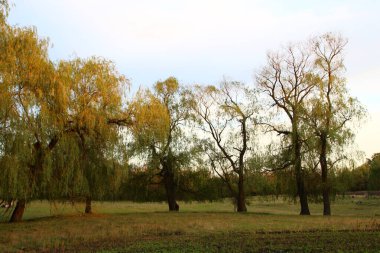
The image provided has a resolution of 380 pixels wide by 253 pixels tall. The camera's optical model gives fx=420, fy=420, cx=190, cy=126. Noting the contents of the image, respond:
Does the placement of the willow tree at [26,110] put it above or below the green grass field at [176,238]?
above

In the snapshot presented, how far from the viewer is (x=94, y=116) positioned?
22.4m

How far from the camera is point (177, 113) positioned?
119ft

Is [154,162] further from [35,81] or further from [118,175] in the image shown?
[35,81]

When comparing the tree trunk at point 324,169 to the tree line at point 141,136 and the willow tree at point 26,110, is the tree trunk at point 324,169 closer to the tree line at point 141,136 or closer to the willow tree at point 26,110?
the tree line at point 141,136

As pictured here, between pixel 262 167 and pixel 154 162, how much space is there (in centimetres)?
871

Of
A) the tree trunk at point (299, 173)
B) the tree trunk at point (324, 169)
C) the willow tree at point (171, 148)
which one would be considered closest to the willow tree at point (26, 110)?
the willow tree at point (171, 148)

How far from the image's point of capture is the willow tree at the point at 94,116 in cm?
2220

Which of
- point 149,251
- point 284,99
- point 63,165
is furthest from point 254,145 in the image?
point 149,251

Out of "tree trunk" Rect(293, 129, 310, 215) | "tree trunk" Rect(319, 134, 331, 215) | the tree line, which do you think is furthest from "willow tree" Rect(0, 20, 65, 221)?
"tree trunk" Rect(319, 134, 331, 215)

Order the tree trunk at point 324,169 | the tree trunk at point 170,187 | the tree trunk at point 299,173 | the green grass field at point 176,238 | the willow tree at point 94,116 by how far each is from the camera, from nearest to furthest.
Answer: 1. the green grass field at point 176,238
2. the willow tree at point 94,116
3. the tree trunk at point 324,169
4. the tree trunk at point 299,173
5. the tree trunk at point 170,187

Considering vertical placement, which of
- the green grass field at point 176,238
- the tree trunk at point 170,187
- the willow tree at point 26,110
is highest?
the willow tree at point 26,110

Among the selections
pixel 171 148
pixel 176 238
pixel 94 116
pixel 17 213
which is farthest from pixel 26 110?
pixel 171 148

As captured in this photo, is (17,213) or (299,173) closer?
(17,213)

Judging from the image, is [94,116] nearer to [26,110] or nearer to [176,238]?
[26,110]
